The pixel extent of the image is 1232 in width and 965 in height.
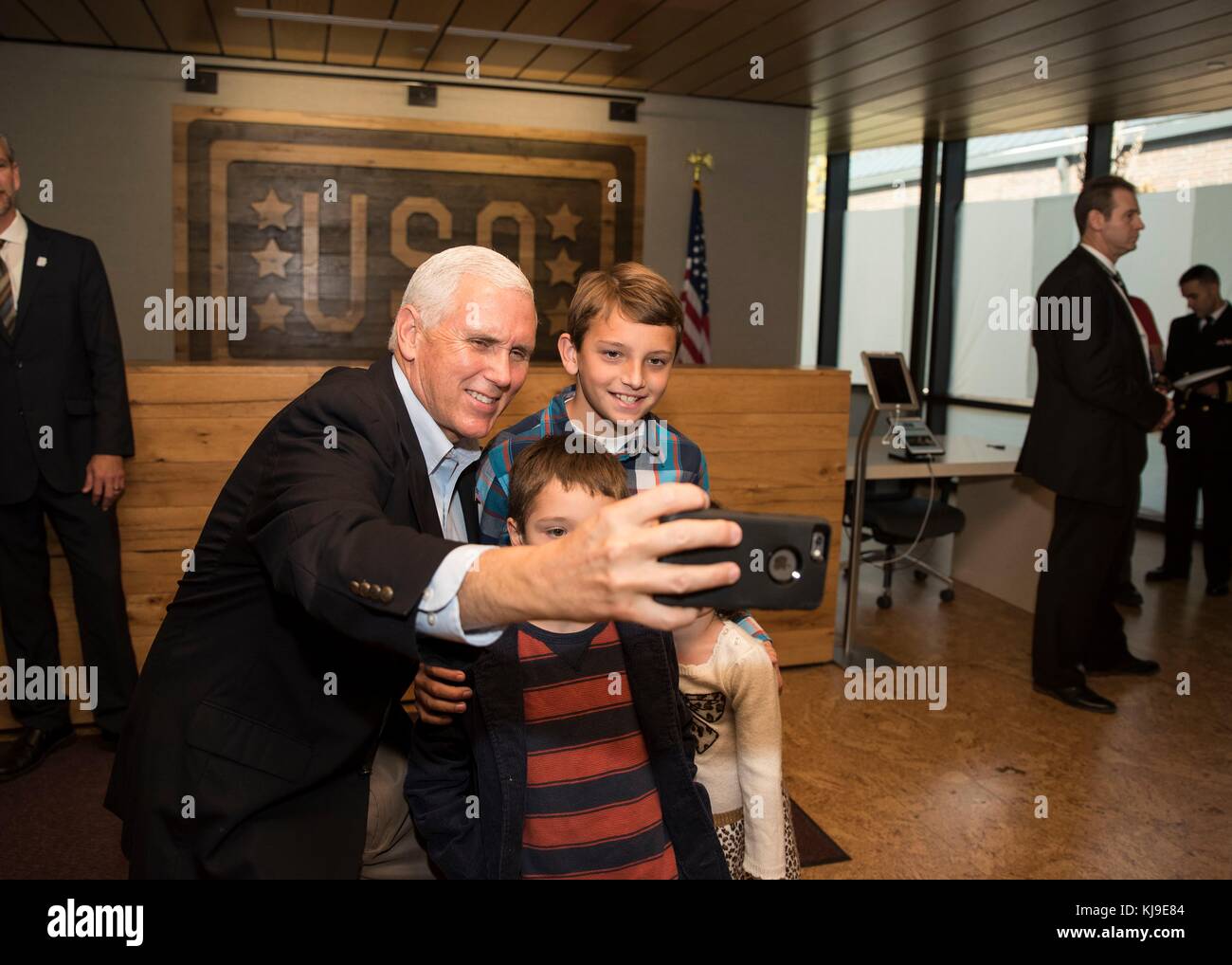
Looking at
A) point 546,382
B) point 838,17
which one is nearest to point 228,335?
point 546,382

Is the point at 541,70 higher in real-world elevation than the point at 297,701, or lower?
higher

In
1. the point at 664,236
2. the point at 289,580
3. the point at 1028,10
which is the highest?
the point at 1028,10

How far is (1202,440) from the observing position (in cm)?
565

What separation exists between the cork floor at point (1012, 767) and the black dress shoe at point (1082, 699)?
4cm

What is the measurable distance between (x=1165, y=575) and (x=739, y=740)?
4984 mm

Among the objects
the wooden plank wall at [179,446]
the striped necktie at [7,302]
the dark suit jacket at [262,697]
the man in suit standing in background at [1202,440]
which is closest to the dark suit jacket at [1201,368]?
the man in suit standing in background at [1202,440]

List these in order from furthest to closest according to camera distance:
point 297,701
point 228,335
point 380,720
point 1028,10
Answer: point 228,335 → point 1028,10 → point 380,720 → point 297,701

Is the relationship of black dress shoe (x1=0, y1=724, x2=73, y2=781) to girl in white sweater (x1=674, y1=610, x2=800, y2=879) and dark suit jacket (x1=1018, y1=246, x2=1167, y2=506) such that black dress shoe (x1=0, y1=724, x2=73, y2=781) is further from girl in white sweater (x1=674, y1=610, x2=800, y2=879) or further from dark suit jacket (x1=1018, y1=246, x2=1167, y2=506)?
dark suit jacket (x1=1018, y1=246, x2=1167, y2=506)

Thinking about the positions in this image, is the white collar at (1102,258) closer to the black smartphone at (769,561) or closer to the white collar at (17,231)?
the black smartphone at (769,561)

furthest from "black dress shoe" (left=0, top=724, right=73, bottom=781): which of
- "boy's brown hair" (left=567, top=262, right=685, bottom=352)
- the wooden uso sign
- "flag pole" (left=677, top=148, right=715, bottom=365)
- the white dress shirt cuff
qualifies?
"flag pole" (left=677, top=148, right=715, bottom=365)

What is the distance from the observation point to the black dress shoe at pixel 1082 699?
12.5ft

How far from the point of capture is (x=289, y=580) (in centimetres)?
106

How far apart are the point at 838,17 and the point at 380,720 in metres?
4.05
